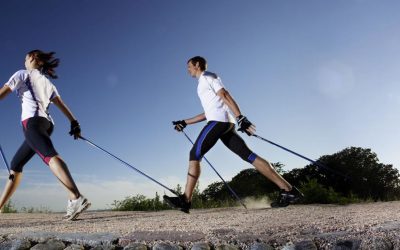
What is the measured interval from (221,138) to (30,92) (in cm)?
280

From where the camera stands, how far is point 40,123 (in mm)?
6141

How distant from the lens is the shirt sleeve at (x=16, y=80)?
245 inches

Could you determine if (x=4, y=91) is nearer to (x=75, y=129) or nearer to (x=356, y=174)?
(x=75, y=129)

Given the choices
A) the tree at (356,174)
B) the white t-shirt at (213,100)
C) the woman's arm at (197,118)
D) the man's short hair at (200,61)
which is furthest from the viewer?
the tree at (356,174)

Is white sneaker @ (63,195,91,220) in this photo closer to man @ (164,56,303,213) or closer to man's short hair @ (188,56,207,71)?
man @ (164,56,303,213)

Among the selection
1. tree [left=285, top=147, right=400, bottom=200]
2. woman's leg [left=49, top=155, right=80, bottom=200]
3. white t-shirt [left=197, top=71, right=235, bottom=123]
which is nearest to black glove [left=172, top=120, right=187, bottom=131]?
white t-shirt [left=197, top=71, right=235, bottom=123]

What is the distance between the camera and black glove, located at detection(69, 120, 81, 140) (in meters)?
6.90

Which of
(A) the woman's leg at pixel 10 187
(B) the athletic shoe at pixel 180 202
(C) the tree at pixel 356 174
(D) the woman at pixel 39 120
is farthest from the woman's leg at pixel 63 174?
(C) the tree at pixel 356 174

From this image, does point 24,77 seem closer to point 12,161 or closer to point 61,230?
point 12,161

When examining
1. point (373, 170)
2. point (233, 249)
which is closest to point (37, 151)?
point (233, 249)

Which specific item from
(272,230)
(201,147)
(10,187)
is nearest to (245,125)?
(201,147)

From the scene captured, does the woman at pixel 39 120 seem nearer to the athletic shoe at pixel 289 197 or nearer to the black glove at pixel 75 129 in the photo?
the black glove at pixel 75 129

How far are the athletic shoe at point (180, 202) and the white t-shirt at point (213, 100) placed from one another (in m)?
1.24

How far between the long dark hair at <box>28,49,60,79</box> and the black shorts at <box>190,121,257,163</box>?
2414 millimetres
